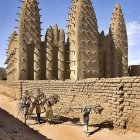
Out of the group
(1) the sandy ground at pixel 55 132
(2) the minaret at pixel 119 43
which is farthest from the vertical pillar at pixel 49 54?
(1) the sandy ground at pixel 55 132

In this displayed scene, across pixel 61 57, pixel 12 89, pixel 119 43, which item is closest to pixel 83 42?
pixel 61 57

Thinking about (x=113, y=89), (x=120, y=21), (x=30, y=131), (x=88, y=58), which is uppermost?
(x=120, y=21)

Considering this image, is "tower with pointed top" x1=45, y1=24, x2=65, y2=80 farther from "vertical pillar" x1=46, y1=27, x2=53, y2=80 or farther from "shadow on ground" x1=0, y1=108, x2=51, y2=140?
"shadow on ground" x1=0, y1=108, x2=51, y2=140

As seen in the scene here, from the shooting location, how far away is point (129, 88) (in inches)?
557

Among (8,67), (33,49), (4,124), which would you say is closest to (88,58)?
(33,49)

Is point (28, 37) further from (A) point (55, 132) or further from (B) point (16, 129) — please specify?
(A) point (55, 132)

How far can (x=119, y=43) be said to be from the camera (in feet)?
126

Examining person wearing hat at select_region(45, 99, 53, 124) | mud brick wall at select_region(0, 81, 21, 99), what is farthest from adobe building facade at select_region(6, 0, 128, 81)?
person wearing hat at select_region(45, 99, 53, 124)

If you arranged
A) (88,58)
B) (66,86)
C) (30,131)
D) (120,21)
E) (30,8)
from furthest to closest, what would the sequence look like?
(120,21)
(30,8)
(88,58)
(66,86)
(30,131)

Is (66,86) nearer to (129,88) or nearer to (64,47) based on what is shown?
(129,88)

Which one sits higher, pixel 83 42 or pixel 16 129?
pixel 83 42

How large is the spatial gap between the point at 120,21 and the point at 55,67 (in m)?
9.52

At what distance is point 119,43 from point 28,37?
1044 cm

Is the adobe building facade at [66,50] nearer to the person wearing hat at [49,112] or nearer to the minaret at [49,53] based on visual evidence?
the minaret at [49,53]
